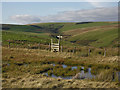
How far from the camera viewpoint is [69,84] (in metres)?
12.7

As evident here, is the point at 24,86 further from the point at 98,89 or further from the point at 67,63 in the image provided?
the point at 67,63

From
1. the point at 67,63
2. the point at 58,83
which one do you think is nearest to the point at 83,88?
the point at 58,83

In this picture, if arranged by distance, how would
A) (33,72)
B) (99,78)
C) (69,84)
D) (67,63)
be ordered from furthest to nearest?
(67,63), (33,72), (99,78), (69,84)

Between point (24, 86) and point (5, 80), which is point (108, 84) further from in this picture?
point (5, 80)

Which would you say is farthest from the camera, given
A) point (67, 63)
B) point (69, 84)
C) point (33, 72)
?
point (67, 63)

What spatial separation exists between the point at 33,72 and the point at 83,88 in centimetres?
626

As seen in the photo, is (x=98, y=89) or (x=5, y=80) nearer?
(x=98, y=89)

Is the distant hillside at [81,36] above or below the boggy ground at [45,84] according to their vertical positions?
above

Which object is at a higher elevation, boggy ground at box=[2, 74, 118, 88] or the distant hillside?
the distant hillside

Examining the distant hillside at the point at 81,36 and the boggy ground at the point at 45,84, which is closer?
the boggy ground at the point at 45,84

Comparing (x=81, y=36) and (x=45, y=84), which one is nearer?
(x=45, y=84)

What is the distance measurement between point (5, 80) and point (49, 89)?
392 centimetres

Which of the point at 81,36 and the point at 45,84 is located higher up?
the point at 81,36

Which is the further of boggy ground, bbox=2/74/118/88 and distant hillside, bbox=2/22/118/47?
distant hillside, bbox=2/22/118/47
